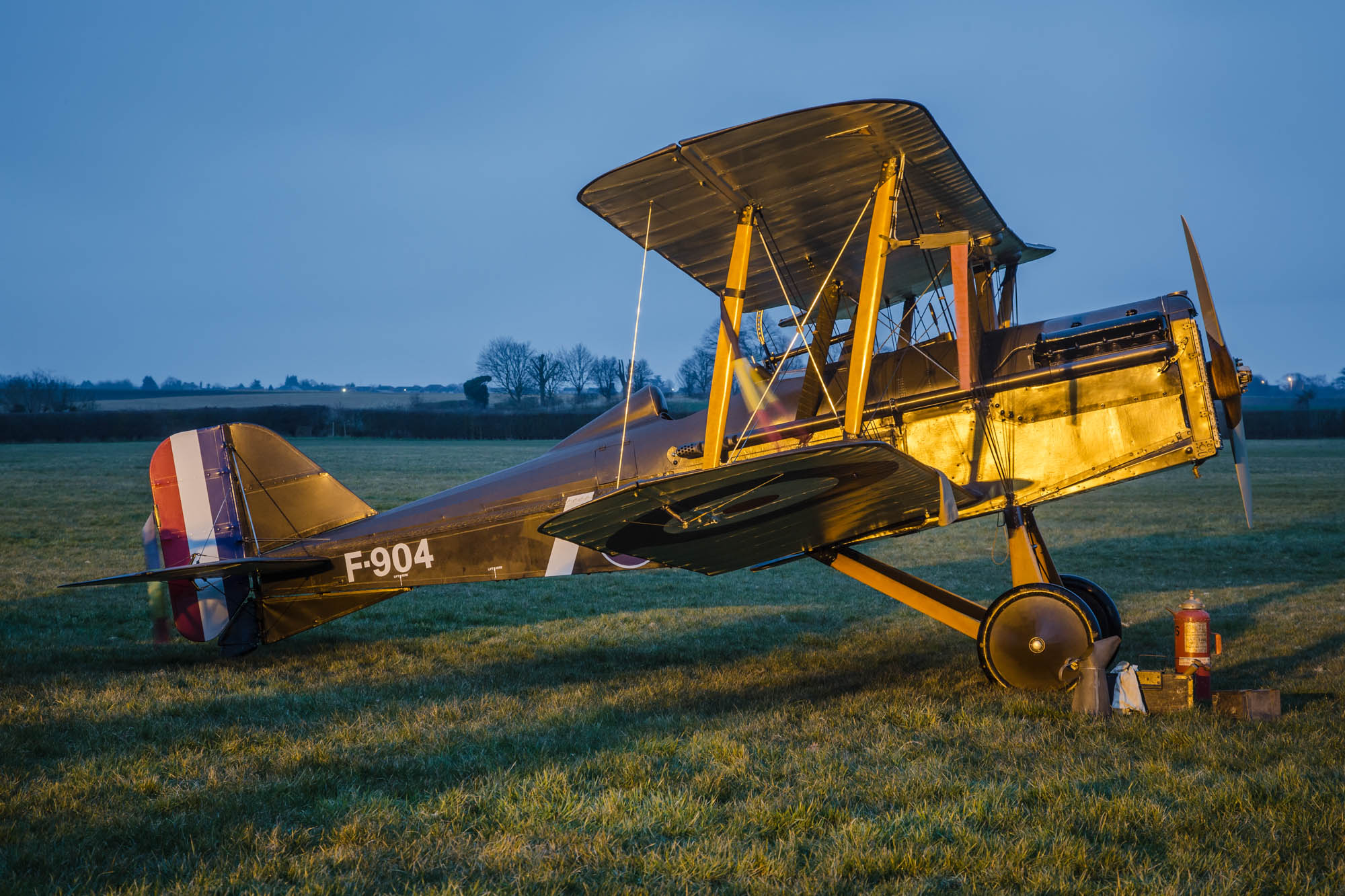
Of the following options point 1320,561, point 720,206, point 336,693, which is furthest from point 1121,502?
point 336,693

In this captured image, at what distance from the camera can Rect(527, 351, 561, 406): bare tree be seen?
63250mm

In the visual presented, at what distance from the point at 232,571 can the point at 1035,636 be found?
526 cm

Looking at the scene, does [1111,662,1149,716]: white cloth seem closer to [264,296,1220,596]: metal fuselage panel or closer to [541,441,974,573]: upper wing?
[264,296,1220,596]: metal fuselage panel

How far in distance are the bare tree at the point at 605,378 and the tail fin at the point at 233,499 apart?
42294 millimetres

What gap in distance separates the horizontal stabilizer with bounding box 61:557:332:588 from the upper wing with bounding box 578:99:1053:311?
11.0ft

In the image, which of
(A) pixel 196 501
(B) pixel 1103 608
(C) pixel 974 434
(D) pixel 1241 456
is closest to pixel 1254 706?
(B) pixel 1103 608

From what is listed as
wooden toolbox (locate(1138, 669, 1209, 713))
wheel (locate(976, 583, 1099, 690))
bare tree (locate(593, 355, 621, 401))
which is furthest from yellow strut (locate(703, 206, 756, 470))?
Answer: bare tree (locate(593, 355, 621, 401))

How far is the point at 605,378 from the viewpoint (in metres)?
54.3

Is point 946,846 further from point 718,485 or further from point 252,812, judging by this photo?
point 252,812

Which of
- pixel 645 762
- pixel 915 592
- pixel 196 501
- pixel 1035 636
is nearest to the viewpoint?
pixel 645 762

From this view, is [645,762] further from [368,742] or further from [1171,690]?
[1171,690]

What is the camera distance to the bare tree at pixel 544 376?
2490 inches

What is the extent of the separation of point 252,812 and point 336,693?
6.82ft

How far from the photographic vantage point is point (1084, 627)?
16.1ft
